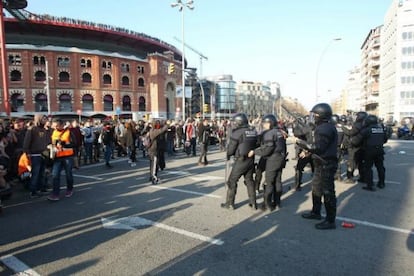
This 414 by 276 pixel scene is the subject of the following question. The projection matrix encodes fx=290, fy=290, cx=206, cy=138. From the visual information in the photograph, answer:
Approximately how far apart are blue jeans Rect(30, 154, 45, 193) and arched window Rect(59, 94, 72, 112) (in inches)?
1751

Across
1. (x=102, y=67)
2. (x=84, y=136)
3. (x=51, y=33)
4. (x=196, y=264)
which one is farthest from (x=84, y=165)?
(x=51, y=33)

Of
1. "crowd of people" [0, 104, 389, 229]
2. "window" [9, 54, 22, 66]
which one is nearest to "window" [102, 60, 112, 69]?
"window" [9, 54, 22, 66]

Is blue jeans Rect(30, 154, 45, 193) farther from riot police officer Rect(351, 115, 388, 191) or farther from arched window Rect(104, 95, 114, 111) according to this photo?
arched window Rect(104, 95, 114, 111)

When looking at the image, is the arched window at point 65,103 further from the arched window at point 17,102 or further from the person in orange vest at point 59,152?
the person in orange vest at point 59,152

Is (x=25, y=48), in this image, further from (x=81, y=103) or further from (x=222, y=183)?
(x=222, y=183)

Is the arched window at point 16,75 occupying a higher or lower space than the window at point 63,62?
lower

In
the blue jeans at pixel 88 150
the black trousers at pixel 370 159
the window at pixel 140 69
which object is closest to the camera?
the black trousers at pixel 370 159

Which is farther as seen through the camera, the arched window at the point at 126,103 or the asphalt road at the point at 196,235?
the arched window at the point at 126,103

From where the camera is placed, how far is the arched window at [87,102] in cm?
4862

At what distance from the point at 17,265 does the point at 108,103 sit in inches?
1978

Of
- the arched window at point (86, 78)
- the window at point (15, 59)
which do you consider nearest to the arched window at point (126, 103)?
the arched window at point (86, 78)

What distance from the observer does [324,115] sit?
526cm

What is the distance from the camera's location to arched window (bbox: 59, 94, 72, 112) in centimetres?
4716

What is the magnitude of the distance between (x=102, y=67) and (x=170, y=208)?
163 feet
